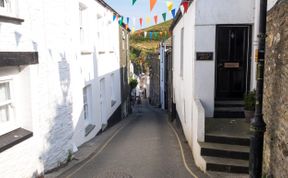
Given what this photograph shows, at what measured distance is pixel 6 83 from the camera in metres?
6.10

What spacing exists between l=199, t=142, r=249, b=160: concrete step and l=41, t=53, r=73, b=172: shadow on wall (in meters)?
3.85

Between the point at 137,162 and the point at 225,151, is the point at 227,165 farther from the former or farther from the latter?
the point at 137,162

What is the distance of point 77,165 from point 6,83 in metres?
3.09

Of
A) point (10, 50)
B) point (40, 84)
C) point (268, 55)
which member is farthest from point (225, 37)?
point (10, 50)

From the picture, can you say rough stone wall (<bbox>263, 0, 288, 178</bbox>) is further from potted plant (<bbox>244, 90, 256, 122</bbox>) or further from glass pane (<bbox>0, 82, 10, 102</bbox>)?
glass pane (<bbox>0, 82, 10, 102</bbox>)

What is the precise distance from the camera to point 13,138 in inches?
232

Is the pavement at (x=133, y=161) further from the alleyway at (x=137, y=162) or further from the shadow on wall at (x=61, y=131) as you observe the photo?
the shadow on wall at (x=61, y=131)

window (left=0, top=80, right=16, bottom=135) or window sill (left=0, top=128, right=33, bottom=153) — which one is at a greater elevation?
window (left=0, top=80, right=16, bottom=135)

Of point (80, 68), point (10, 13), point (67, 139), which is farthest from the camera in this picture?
point (80, 68)

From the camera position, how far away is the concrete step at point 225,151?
666 centimetres

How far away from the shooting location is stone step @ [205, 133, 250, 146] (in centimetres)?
698

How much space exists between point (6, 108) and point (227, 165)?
5.04m

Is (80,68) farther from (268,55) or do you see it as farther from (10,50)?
(268,55)

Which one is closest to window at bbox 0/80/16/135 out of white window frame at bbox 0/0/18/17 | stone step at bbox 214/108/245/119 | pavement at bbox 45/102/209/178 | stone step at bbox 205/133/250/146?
white window frame at bbox 0/0/18/17
